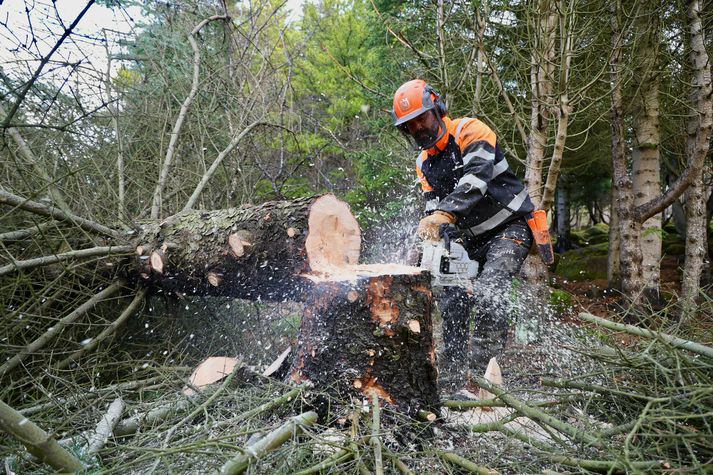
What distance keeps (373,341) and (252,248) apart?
1.01 m

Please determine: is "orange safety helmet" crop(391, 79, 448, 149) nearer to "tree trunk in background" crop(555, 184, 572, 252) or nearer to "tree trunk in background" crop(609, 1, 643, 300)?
"tree trunk in background" crop(609, 1, 643, 300)

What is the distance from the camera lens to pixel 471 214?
337 cm

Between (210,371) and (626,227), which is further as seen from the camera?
(626,227)

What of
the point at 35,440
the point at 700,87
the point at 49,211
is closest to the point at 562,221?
the point at 700,87

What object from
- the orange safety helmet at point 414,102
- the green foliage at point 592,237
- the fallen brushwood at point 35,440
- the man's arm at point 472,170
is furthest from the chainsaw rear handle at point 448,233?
the green foliage at point 592,237

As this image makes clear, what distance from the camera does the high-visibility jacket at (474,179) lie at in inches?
120

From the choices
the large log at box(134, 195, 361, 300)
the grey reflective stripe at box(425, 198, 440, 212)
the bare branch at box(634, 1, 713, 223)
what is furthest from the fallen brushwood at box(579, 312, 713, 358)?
the bare branch at box(634, 1, 713, 223)

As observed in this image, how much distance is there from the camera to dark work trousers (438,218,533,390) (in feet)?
9.80

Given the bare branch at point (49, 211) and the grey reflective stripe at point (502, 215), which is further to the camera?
the grey reflective stripe at point (502, 215)

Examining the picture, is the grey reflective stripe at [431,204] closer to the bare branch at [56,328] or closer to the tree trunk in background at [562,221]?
the bare branch at [56,328]

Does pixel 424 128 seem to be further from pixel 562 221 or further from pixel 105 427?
pixel 562 221

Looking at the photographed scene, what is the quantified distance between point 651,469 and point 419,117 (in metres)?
2.37

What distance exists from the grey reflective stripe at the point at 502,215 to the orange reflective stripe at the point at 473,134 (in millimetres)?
408

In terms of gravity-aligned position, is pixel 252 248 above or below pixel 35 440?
above
